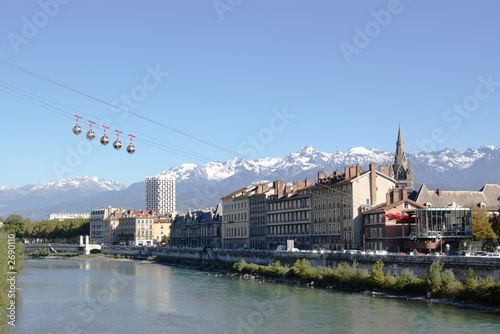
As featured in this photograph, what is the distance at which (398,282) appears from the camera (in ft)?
187

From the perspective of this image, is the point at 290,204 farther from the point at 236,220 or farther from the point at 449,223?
the point at 449,223

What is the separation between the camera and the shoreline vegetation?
49.2 metres

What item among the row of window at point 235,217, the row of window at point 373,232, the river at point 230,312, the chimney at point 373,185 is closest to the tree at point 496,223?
the row of window at point 373,232

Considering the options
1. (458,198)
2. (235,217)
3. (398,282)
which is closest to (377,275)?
(398,282)

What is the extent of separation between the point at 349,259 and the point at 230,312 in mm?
23172

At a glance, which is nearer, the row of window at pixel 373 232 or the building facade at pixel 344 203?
the row of window at pixel 373 232

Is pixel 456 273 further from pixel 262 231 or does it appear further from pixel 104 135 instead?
pixel 262 231

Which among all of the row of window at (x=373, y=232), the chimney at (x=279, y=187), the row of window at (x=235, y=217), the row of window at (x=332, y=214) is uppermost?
the chimney at (x=279, y=187)

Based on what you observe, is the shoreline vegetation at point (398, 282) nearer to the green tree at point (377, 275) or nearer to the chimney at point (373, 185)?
the green tree at point (377, 275)

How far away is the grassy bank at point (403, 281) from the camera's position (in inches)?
1946

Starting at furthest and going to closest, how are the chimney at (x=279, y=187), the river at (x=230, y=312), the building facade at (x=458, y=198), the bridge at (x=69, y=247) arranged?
the bridge at (x=69, y=247) → the chimney at (x=279, y=187) → the building facade at (x=458, y=198) → the river at (x=230, y=312)

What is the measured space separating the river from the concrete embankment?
470 centimetres

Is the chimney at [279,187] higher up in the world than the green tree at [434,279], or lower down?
higher up

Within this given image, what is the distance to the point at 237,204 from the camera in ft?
424
